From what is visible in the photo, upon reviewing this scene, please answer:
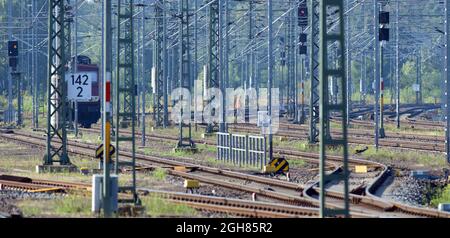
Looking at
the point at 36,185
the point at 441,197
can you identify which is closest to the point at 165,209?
the point at 36,185

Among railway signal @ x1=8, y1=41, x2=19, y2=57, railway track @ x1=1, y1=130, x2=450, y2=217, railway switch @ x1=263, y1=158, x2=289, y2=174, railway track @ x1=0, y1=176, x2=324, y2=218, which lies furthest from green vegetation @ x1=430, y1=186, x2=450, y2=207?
railway signal @ x1=8, y1=41, x2=19, y2=57

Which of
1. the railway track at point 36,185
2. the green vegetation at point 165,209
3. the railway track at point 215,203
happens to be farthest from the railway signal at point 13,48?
the green vegetation at point 165,209

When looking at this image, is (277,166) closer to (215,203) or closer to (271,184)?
(271,184)

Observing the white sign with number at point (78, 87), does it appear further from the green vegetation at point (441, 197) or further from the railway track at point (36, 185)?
the green vegetation at point (441, 197)

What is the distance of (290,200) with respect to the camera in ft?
72.9

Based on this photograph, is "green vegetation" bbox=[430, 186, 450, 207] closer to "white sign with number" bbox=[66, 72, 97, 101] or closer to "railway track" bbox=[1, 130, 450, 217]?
"railway track" bbox=[1, 130, 450, 217]

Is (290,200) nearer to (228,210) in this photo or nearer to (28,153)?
(228,210)

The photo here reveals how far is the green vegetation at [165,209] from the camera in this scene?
18859 mm

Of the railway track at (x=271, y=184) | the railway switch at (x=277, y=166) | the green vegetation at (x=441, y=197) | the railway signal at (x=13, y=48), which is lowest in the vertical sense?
the green vegetation at (x=441, y=197)
